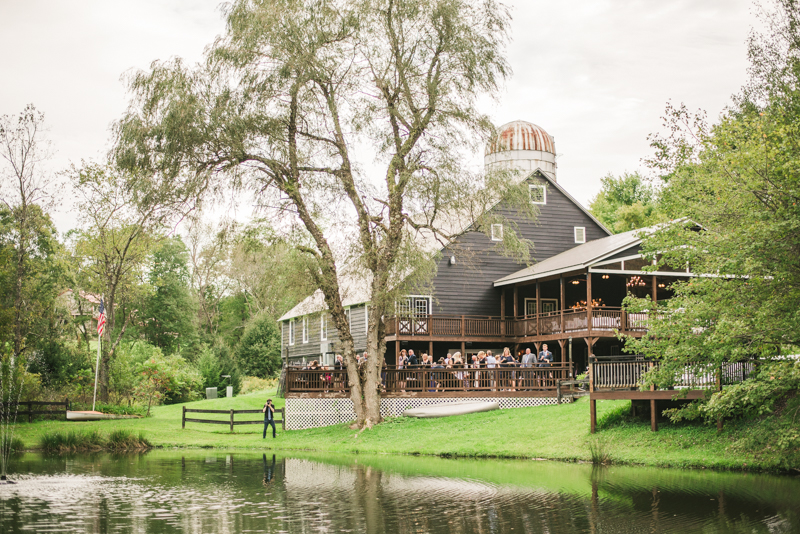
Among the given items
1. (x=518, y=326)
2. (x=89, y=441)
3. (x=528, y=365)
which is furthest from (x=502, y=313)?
(x=89, y=441)

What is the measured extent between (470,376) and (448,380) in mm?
837

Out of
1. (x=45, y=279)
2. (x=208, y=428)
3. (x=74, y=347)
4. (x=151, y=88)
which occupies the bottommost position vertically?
(x=208, y=428)

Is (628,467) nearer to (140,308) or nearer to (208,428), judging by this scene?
(208,428)

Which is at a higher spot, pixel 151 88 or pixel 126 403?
pixel 151 88

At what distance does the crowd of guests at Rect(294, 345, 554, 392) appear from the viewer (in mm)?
29125

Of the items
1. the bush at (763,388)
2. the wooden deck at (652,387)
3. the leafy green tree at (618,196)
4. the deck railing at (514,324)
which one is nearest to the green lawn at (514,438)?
the wooden deck at (652,387)

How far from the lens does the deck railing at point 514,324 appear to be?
102 feet

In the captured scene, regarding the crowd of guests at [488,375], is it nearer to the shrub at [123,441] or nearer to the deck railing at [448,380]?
the deck railing at [448,380]

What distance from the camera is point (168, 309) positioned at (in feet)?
197

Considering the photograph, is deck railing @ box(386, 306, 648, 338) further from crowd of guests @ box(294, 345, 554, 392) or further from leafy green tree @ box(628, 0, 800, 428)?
leafy green tree @ box(628, 0, 800, 428)

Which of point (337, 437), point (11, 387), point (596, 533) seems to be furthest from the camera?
point (11, 387)

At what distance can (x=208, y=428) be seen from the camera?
106 ft

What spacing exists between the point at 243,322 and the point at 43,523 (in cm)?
5983

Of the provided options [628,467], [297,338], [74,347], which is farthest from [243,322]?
[628,467]
